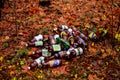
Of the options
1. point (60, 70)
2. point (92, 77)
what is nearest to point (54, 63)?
point (60, 70)

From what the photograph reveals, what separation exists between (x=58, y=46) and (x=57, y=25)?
3.65 feet

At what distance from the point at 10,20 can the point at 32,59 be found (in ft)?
5.76

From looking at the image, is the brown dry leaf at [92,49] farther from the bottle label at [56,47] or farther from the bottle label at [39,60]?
the bottle label at [39,60]

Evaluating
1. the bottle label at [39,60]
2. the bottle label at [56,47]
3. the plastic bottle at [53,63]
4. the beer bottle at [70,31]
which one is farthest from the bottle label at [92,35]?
the bottle label at [39,60]

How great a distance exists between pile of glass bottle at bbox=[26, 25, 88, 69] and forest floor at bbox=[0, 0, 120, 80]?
0.44 ft

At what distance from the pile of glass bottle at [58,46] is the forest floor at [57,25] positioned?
0.13 metres

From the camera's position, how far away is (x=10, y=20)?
6.69m

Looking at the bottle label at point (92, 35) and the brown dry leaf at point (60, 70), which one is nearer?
the brown dry leaf at point (60, 70)

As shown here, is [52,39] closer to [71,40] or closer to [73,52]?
[71,40]

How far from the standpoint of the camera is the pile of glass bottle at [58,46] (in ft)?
17.3

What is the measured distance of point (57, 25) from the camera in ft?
21.2

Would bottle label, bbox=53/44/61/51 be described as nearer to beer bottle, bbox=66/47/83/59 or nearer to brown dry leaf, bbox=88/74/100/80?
beer bottle, bbox=66/47/83/59

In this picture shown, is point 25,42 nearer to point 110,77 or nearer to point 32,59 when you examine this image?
point 32,59

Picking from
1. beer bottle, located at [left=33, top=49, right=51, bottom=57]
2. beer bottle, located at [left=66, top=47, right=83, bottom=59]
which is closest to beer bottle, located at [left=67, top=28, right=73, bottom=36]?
beer bottle, located at [left=66, top=47, right=83, bottom=59]
